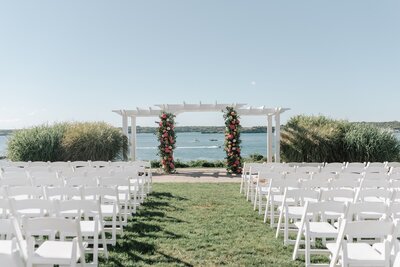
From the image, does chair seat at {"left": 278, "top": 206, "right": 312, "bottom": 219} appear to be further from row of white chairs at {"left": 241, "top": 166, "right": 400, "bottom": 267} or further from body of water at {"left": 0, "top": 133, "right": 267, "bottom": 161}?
body of water at {"left": 0, "top": 133, "right": 267, "bottom": 161}

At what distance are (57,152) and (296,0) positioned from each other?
13126mm

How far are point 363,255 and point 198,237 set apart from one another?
2595 mm

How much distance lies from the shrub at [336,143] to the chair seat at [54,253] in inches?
535

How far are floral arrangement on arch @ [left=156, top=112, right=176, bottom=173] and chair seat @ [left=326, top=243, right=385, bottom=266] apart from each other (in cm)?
1155

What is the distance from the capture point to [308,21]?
75.0ft

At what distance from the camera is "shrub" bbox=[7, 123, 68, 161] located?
1562 centimetres

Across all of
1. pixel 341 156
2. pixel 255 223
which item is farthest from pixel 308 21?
pixel 255 223

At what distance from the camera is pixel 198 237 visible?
5816 mm

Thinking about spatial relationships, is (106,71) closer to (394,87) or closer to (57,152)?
(57,152)

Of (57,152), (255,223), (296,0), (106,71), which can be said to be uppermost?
(296,0)

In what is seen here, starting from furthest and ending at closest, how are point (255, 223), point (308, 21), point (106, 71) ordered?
1. point (106, 71)
2. point (308, 21)
3. point (255, 223)

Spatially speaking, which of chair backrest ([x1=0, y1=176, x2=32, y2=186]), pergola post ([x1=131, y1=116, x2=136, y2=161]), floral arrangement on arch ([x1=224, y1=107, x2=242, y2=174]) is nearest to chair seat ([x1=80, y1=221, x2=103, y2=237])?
chair backrest ([x1=0, y1=176, x2=32, y2=186])

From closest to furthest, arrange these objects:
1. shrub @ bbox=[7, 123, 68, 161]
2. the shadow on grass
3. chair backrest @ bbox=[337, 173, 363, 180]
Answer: the shadow on grass < chair backrest @ bbox=[337, 173, 363, 180] < shrub @ bbox=[7, 123, 68, 161]

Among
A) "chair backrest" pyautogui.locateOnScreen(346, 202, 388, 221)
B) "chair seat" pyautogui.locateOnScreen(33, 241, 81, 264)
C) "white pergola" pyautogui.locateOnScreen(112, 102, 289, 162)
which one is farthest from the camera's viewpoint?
"white pergola" pyautogui.locateOnScreen(112, 102, 289, 162)
